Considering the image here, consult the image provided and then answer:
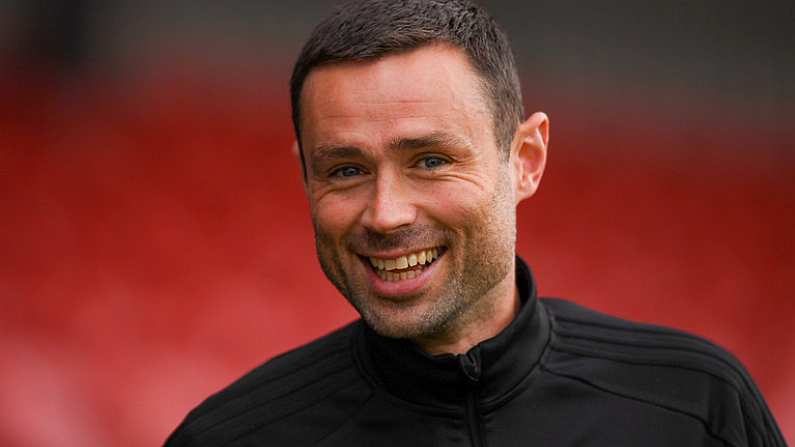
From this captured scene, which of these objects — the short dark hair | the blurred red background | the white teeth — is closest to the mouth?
the white teeth

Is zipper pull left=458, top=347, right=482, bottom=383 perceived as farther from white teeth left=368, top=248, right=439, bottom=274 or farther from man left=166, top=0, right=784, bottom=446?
white teeth left=368, top=248, right=439, bottom=274

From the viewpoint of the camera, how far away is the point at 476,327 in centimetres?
206

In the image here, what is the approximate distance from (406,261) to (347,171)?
6.7 inches

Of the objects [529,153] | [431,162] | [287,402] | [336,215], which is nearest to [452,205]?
[431,162]

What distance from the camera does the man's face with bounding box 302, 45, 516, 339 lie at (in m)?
1.90

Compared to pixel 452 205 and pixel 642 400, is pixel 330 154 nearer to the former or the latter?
pixel 452 205

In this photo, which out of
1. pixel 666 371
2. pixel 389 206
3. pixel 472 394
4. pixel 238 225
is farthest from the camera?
pixel 238 225

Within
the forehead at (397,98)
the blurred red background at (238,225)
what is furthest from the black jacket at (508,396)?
the blurred red background at (238,225)

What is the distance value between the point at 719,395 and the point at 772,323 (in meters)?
3.48

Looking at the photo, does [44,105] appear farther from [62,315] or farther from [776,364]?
[776,364]

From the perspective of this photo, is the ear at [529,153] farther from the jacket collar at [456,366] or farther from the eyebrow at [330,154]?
the eyebrow at [330,154]

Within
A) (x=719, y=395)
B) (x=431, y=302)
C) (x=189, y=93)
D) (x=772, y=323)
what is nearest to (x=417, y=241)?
(x=431, y=302)

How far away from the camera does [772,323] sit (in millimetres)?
5352

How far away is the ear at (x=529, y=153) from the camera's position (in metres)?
2.11
